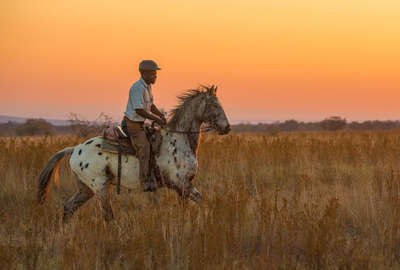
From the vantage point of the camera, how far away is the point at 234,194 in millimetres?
4766

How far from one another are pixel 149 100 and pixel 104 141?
3.01ft

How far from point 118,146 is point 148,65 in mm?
1290

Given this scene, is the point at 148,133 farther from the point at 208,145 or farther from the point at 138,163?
the point at 208,145

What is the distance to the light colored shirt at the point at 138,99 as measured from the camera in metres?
6.10

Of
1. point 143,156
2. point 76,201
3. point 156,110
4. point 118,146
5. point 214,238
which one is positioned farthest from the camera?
point 156,110

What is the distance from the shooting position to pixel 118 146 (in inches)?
Answer: 243

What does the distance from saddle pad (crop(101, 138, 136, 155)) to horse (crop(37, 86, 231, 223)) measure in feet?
0.21

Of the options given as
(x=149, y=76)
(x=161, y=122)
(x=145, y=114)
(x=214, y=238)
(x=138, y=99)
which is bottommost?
(x=214, y=238)

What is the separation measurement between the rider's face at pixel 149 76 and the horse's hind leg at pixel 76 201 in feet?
6.19

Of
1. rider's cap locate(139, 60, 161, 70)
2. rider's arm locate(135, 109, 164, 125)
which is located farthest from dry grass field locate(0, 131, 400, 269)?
rider's cap locate(139, 60, 161, 70)

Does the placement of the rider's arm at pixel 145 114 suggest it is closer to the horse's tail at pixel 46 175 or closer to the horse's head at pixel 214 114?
the horse's head at pixel 214 114

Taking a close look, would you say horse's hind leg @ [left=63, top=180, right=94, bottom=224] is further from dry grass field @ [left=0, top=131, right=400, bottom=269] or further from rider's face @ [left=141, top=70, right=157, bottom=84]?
rider's face @ [left=141, top=70, right=157, bottom=84]

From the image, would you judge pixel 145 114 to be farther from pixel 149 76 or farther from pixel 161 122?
pixel 149 76

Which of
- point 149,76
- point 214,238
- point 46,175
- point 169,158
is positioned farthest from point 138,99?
point 214,238
